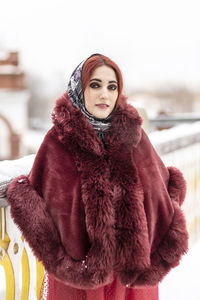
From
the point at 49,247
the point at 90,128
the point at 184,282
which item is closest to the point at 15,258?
the point at 49,247

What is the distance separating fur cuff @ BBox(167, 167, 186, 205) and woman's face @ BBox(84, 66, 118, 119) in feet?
1.21

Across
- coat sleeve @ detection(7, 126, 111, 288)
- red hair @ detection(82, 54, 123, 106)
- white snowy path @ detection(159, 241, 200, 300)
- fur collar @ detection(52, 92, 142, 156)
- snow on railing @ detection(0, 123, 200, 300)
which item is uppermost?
red hair @ detection(82, 54, 123, 106)

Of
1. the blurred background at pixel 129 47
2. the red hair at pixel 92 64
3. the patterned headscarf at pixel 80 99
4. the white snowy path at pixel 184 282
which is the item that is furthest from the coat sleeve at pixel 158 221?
the blurred background at pixel 129 47

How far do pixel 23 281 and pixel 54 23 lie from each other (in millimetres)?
18201

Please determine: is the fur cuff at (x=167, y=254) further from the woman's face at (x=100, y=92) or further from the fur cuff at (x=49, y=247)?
the woman's face at (x=100, y=92)

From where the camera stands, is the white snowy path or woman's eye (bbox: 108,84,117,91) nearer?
woman's eye (bbox: 108,84,117,91)

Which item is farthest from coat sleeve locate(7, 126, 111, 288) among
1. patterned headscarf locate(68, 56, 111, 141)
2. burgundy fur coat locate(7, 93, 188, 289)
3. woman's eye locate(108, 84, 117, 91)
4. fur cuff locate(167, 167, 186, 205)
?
fur cuff locate(167, 167, 186, 205)

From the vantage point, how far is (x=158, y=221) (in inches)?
46.5

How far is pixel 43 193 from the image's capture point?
3.63 feet

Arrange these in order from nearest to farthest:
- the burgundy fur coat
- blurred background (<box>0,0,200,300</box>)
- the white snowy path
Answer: the burgundy fur coat → the white snowy path → blurred background (<box>0,0,200,300</box>)

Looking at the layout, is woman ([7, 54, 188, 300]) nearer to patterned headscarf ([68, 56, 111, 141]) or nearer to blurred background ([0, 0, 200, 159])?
patterned headscarf ([68, 56, 111, 141])

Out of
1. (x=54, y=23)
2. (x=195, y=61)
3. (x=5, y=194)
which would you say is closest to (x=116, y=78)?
(x=5, y=194)

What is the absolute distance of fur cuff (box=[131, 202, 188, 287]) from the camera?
1.12 metres

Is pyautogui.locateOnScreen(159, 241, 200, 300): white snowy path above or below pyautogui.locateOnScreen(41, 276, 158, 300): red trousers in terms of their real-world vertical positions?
below
